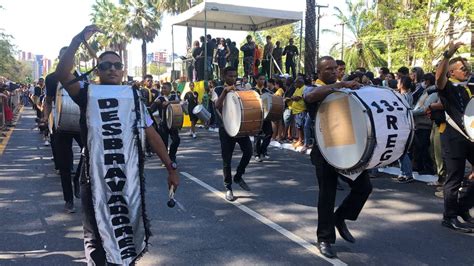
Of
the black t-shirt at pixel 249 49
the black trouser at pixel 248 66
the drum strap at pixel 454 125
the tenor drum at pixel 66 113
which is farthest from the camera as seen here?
the black trouser at pixel 248 66

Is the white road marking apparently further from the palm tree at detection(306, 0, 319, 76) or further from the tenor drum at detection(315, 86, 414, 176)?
the palm tree at detection(306, 0, 319, 76)

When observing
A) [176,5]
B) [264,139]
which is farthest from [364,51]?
[264,139]

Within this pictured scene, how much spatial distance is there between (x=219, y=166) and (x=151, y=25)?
30.7 m

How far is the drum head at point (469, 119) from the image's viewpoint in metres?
5.01

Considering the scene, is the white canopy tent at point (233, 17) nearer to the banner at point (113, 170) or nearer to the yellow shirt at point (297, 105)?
the yellow shirt at point (297, 105)

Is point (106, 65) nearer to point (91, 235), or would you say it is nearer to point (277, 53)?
point (91, 235)

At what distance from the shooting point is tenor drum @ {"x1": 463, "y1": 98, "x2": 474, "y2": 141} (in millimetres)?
5006

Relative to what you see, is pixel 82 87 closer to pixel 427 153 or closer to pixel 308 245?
pixel 308 245

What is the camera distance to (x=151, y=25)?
3819cm

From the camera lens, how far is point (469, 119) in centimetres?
508

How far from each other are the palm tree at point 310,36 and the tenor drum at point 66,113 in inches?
390

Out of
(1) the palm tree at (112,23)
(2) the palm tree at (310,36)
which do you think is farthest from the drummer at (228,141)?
(1) the palm tree at (112,23)

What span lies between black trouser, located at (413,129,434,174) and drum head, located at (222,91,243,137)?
3.58 metres

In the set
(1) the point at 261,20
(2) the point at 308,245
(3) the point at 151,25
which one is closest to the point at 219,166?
(2) the point at 308,245
